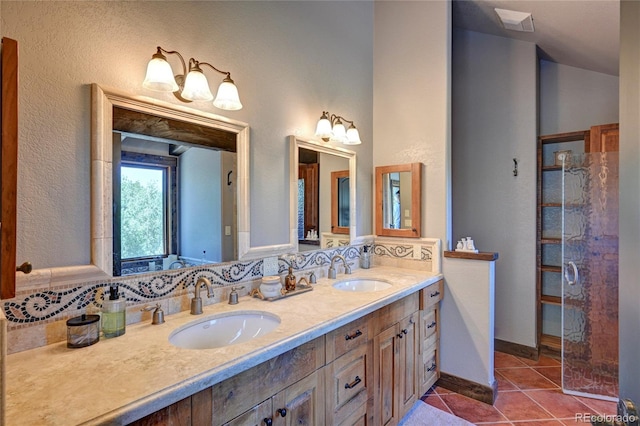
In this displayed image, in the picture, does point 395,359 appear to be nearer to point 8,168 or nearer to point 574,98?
point 8,168

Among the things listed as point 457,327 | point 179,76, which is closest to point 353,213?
point 457,327

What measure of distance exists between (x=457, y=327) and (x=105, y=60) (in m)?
2.69

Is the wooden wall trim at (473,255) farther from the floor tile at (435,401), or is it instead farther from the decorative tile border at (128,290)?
the decorative tile border at (128,290)

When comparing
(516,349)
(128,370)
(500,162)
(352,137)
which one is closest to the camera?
(128,370)

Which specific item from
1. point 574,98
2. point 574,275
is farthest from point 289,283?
point 574,98

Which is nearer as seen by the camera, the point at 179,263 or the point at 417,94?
the point at 179,263

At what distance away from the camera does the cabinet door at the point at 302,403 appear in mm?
1148

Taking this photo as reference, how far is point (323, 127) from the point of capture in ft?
7.13

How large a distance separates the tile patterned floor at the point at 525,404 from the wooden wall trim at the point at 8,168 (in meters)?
2.49

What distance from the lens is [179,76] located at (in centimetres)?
146

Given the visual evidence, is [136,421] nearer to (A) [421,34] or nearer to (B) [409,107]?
(B) [409,107]

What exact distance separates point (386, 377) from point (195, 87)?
6.14ft

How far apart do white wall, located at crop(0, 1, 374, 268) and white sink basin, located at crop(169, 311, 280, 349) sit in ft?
1.54

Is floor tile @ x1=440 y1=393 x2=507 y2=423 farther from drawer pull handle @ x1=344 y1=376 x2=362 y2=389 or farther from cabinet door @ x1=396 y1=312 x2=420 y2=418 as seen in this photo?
drawer pull handle @ x1=344 y1=376 x2=362 y2=389
